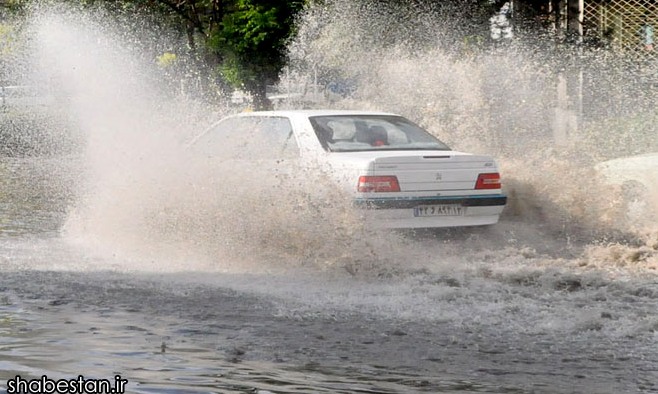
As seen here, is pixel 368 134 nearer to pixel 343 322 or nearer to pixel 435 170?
pixel 435 170

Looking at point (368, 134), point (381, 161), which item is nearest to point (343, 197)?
point (381, 161)

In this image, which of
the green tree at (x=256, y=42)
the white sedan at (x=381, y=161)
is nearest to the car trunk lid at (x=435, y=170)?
the white sedan at (x=381, y=161)

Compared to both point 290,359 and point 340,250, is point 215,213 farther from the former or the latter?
point 290,359

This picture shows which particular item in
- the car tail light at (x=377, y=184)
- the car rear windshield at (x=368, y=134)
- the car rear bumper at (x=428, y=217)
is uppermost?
the car rear windshield at (x=368, y=134)

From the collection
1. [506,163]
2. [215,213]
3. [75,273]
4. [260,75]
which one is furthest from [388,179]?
[260,75]

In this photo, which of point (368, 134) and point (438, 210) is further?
point (368, 134)

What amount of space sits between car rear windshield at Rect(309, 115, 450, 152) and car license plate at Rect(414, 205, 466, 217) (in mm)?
806

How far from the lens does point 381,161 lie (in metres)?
11.5

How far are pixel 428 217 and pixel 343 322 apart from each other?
3.56m

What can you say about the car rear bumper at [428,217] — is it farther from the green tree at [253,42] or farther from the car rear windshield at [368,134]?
the green tree at [253,42]

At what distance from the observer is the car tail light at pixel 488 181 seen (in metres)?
12.1

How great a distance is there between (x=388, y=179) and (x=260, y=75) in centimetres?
2519

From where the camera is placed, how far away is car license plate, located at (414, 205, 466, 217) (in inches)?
463

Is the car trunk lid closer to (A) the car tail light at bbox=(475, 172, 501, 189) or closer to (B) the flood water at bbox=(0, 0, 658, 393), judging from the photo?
(A) the car tail light at bbox=(475, 172, 501, 189)
